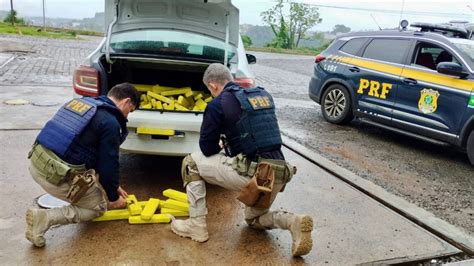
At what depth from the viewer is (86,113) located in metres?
3.01

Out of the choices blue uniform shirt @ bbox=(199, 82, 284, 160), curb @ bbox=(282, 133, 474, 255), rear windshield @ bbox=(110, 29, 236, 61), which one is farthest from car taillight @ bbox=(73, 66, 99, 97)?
curb @ bbox=(282, 133, 474, 255)

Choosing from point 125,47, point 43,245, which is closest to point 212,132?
point 43,245

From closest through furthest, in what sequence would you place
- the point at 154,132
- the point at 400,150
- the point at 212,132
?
the point at 212,132, the point at 154,132, the point at 400,150

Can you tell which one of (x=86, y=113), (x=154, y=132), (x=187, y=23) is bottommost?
(x=154, y=132)

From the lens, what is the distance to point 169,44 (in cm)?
465

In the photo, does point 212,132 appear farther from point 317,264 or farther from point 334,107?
point 334,107

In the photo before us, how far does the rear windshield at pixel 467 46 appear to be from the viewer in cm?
594

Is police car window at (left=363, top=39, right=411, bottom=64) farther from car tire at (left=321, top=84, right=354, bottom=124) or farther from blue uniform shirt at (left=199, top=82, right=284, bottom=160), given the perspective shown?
blue uniform shirt at (left=199, top=82, right=284, bottom=160)

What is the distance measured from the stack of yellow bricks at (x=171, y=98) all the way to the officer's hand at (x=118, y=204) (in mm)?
918

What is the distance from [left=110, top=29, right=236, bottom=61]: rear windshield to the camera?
14.7 feet

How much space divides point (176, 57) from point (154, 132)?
0.90 m

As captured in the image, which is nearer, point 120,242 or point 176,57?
point 120,242

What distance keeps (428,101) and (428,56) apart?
2.72ft

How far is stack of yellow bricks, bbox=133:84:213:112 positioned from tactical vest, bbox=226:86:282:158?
41.7 inches
